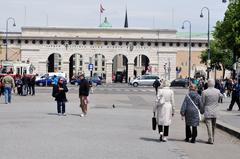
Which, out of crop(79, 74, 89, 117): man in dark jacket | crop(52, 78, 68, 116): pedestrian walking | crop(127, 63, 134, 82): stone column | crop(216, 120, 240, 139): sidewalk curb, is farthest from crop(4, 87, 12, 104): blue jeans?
crop(127, 63, 134, 82): stone column

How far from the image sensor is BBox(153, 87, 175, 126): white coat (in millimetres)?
17858

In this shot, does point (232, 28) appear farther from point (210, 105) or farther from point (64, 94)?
point (210, 105)

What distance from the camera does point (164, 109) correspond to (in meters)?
17.9

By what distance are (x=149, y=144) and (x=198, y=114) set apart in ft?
5.98

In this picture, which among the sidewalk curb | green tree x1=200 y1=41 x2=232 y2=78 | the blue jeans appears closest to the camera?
the sidewalk curb

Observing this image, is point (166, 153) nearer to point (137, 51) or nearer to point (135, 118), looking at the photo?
point (135, 118)

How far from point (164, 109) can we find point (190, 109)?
0.75 metres

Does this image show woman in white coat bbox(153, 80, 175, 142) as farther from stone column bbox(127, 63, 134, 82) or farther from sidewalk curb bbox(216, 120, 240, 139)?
stone column bbox(127, 63, 134, 82)

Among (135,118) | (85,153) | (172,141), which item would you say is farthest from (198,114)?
(135,118)

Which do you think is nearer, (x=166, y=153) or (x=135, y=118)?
(x=166, y=153)

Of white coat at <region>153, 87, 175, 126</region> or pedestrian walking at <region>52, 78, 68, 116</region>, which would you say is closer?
white coat at <region>153, 87, 175, 126</region>

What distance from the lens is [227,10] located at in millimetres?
68312

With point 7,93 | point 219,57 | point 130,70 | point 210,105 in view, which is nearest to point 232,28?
point 7,93

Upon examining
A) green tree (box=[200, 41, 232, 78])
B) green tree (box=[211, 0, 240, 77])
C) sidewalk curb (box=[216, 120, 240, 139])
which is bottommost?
sidewalk curb (box=[216, 120, 240, 139])
